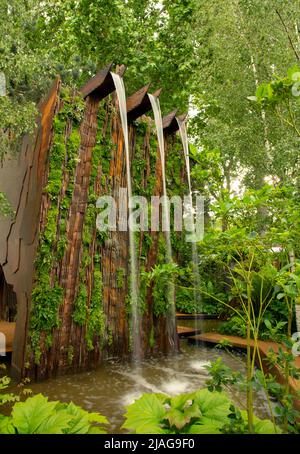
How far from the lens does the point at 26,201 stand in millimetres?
4805

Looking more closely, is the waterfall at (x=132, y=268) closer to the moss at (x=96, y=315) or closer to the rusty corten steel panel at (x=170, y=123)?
the moss at (x=96, y=315)

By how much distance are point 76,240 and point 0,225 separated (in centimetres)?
246

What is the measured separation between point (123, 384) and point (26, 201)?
2700mm

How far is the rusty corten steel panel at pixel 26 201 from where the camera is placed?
430 centimetres

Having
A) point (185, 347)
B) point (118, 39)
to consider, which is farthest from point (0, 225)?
point (118, 39)

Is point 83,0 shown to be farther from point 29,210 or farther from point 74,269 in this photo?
point 74,269

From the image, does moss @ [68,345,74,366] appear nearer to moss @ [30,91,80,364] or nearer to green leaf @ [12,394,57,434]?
moss @ [30,91,80,364]

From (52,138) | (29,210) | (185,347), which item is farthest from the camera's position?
(185,347)

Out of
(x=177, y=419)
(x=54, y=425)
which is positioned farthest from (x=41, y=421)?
(x=177, y=419)

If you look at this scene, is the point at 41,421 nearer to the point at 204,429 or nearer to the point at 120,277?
the point at 204,429

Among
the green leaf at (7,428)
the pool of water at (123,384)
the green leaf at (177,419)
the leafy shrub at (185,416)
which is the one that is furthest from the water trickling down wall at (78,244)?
the green leaf at (177,419)

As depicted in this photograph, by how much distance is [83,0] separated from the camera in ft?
32.9

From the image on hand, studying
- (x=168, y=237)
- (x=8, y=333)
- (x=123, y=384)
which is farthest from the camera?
(x=8, y=333)

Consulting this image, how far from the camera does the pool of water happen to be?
3.21 meters
